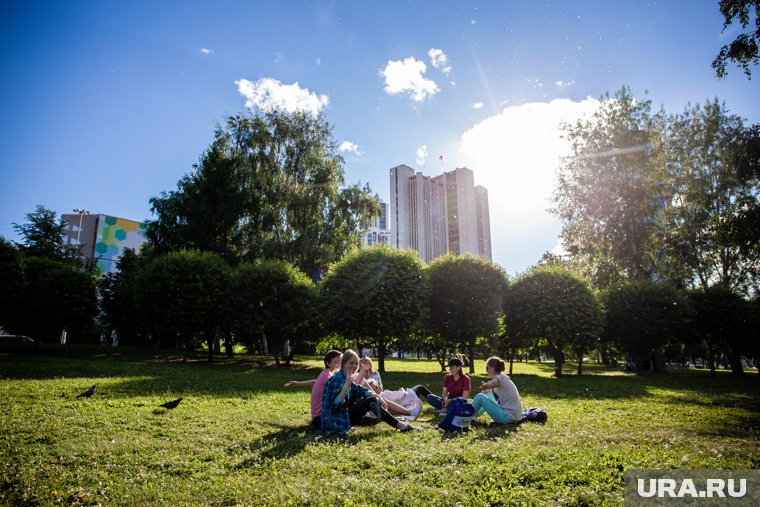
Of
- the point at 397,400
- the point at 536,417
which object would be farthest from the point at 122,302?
the point at 536,417

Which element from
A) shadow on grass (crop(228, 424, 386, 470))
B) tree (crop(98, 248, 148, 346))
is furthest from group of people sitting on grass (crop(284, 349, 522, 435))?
tree (crop(98, 248, 148, 346))

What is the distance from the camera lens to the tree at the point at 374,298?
34.4 m

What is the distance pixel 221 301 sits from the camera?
39.4 metres

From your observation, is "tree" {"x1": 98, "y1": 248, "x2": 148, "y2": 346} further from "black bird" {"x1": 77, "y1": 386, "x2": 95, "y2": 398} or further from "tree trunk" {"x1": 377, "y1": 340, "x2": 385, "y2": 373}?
"black bird" {"x1": 77, "y1": 386, "x2": 95, "y2": 398}

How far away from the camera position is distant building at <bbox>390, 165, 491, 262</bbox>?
12838 centimetres

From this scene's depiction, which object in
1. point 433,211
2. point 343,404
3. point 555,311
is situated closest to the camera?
point 343,404

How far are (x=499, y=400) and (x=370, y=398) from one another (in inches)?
159

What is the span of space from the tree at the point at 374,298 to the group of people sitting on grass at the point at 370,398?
66.9 ft

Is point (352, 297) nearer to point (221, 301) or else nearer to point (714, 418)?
point (221, 301)

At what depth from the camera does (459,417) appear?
36.4 ft

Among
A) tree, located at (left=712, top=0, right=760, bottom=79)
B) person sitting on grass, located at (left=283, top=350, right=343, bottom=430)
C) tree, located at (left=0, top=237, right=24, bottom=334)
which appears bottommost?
person sitting on grass, located at (left=283, top=350, right=343, bottom=430)

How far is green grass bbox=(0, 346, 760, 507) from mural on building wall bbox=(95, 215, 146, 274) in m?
125

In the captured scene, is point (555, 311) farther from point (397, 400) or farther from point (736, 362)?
point (397, 400)

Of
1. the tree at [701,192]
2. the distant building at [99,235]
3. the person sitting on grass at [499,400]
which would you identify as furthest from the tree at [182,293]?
the distant building at [99,235]
